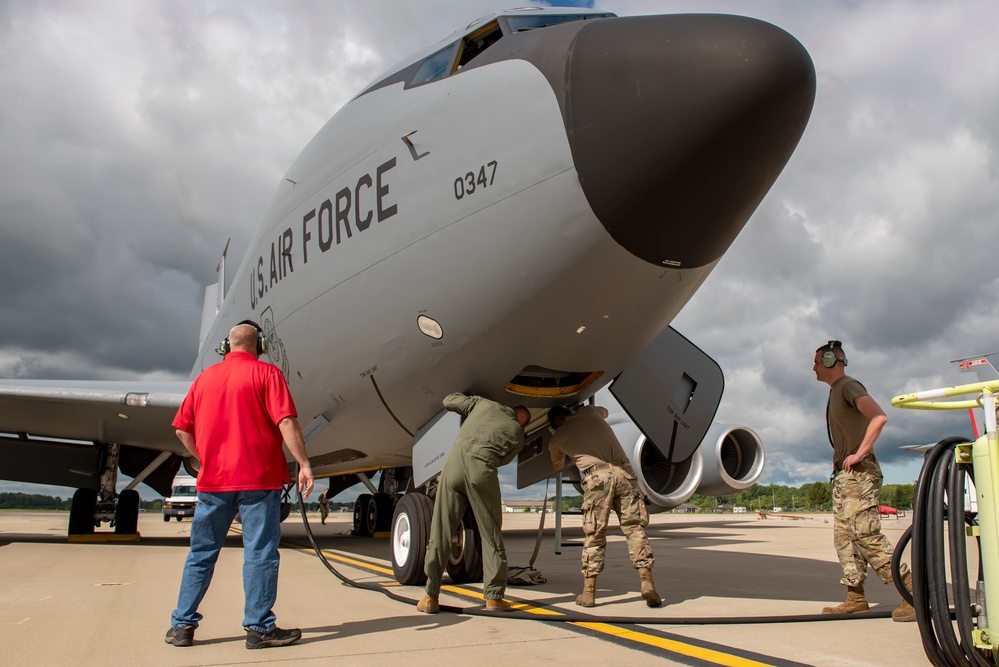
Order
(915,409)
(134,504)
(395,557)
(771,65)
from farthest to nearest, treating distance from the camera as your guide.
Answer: (134,504)
(395,557)
(771,65)
(915,409)

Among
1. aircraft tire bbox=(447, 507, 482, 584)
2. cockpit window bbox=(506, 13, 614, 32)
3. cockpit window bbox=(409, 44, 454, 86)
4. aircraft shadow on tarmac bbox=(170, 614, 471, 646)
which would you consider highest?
cockpit window bbox=(506, 13, 614, 32)

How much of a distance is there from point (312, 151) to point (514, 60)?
260 cm

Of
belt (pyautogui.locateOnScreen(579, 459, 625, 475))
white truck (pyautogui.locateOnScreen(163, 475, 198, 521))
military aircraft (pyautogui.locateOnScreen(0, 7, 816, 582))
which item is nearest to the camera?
military aircraft (pyautogui.locateOnScreen(0, 7, 816, 582))

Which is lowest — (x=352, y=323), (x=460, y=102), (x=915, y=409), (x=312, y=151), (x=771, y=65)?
(x=915, y=409)

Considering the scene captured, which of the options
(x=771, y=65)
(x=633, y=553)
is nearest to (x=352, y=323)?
(x=633, y=553)

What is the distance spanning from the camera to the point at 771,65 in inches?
151

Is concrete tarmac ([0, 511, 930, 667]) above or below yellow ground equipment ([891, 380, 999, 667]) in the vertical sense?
below

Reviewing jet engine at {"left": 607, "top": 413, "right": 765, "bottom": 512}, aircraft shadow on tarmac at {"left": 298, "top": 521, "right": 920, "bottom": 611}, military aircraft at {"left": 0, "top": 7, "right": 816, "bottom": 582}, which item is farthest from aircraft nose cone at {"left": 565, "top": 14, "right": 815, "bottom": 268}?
jet engine at {"left": 607, "top": 413, "right": 765, "bottom": 512}

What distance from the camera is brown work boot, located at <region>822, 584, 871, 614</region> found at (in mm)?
4488

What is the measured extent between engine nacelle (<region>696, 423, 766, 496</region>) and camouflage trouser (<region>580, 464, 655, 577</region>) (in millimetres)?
7779

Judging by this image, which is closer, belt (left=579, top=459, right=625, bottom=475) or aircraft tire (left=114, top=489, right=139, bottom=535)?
belt (left=579, top=459, right=625, bottom=475)

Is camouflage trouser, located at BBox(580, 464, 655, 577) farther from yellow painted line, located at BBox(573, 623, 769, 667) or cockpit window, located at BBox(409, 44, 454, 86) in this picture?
cockpit window, located at BBox(409, 44, 454, 86)

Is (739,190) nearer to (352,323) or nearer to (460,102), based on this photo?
(460,102)

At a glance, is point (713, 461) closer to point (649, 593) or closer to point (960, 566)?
point (649, 593)
